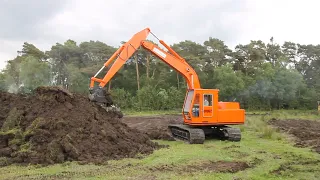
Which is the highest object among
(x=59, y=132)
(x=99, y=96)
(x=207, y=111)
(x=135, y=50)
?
(x=135, y=50)

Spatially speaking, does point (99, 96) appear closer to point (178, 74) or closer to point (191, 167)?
point (191, 167)

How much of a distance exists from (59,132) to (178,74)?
126ft

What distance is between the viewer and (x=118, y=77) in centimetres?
4791

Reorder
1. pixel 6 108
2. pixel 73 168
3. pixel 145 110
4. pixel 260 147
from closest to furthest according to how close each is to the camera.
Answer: pixel 73 168, pixel 6 108, pixel 260 147, pixel 145 110

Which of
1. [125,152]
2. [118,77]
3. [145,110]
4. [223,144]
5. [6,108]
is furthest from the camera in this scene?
[118,77]

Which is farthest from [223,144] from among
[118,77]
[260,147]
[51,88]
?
[118,77]

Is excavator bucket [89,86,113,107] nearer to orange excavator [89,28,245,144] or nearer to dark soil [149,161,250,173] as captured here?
orange excavator [89,28,245,144]

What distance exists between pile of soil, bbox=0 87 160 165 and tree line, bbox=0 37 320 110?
90.4ft

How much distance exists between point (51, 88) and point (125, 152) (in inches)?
137

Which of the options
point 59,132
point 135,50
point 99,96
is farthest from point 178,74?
point 59,132

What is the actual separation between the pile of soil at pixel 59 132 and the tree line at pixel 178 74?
27562 mm

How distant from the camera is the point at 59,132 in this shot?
1027cm

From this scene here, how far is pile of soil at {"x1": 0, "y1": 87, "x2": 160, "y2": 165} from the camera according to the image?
31.6ft

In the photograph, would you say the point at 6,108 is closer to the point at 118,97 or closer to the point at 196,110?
the point at 196,110
